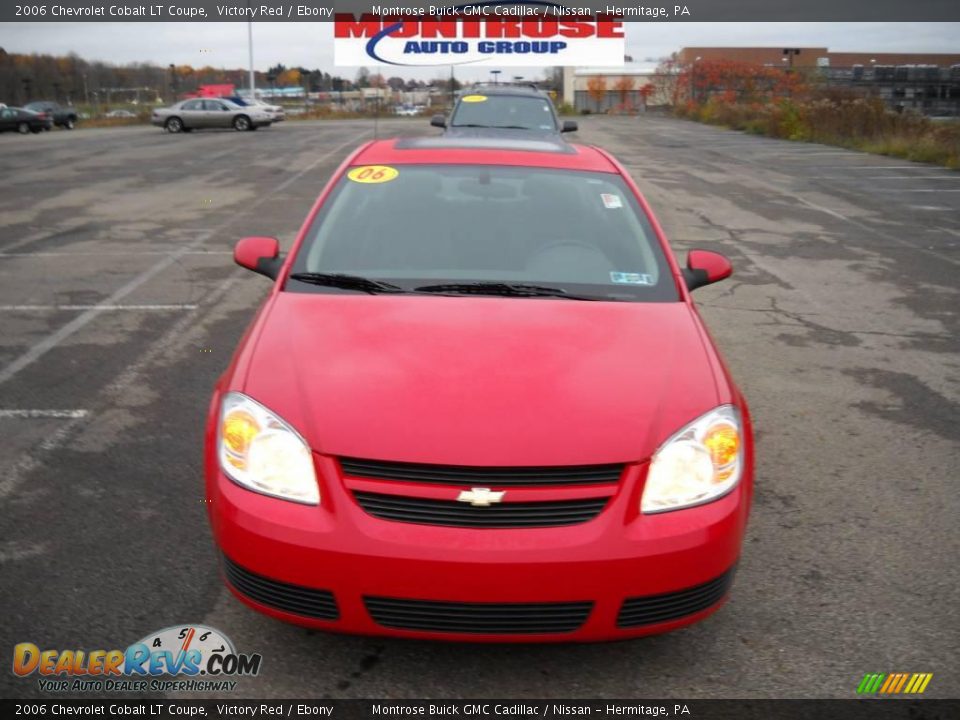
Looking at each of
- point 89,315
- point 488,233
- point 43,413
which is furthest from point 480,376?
point 89,315

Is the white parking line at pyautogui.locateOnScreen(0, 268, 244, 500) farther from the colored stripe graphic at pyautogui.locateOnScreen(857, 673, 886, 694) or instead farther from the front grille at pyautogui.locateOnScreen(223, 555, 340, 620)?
the colored stripe graphic at pyautogui.locateOnScreen(857, 673, 886, 694)

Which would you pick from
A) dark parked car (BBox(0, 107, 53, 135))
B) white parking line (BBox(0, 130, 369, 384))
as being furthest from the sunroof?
dark parked car (BBox(0, 107, 53, 135))

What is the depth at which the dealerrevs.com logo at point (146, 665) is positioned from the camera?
2969mm

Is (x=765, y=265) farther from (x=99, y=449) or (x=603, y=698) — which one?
(x=603, y=698)

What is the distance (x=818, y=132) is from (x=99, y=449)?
3036cm

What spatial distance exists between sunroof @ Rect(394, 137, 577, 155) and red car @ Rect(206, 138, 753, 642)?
4.59 ft

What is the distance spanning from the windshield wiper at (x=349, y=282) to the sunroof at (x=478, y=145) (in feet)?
3.97

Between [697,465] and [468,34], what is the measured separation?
47.7m

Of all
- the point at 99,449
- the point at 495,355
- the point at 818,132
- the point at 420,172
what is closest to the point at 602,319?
the point at 495,355

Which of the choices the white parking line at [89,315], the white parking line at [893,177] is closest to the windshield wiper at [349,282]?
the white parking line at [89,315]

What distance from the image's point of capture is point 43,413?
5457 mm

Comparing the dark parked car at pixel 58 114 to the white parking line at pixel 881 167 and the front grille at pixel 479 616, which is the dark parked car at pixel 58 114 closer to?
the white parking line at pixel 881 167

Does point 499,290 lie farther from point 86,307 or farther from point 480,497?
point 86,307

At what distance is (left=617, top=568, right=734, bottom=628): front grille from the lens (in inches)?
110
